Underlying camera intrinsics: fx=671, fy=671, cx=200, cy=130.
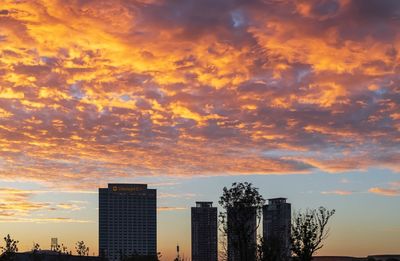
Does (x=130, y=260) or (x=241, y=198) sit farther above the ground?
(x=241, y=198)

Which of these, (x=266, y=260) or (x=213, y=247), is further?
(x=213, y=247)

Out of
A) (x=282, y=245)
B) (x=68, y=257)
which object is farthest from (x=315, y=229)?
(x=68, y=257)

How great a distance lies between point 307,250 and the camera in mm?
55969

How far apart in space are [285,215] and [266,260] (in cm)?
8644

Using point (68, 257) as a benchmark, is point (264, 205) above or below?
above

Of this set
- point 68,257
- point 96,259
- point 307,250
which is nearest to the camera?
point 307,250

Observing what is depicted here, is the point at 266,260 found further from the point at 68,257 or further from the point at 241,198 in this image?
the point at 68,257

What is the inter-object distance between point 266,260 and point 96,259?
85661mm

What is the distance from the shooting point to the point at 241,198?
201 feet

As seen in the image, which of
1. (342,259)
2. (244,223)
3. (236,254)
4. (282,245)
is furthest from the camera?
(342,259)

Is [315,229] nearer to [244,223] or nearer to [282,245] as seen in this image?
[244,223]

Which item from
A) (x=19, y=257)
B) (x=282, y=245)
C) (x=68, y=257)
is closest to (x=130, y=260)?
(x=68, y=257)

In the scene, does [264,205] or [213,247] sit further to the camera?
[213,247]

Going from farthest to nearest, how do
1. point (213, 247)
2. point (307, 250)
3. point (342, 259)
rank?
1. point (213, 247)
2. point (342, 259)
3. point (307, 250)
